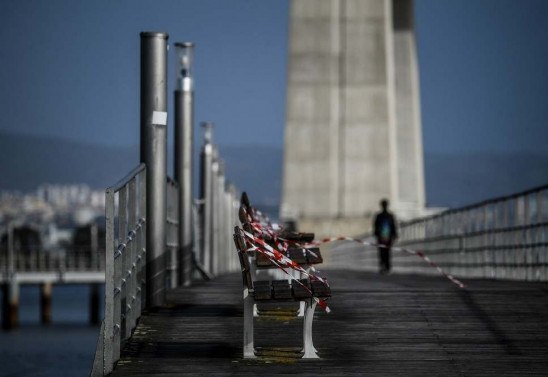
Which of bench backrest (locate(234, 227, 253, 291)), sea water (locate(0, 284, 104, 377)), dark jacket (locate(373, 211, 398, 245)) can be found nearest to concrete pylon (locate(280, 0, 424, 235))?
sea water (locate(0, 284, 104, 377))

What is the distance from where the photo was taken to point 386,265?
33.1 m

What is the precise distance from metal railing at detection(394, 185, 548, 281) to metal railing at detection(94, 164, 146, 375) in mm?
8906

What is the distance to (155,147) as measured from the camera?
1652 cm

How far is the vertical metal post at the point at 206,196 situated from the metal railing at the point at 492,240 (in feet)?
14.5

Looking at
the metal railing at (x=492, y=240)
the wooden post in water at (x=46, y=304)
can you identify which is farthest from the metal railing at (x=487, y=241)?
the wooden post in water at (x=46, y=304)

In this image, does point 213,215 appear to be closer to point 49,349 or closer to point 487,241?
point 487,241

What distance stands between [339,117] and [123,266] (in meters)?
49.7

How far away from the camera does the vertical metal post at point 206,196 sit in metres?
32.5

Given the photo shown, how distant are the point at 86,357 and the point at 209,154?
1398 inches

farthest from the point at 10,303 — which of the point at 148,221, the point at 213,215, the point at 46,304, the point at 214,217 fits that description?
the point at 148,221

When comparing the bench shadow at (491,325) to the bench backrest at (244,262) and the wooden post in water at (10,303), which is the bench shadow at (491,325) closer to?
the bench backrest at (244,262)

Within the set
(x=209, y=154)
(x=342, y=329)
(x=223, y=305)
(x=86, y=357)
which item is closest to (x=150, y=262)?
(x=223, y=305)

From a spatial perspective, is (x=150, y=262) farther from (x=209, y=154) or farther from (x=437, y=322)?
(x=209, y=154)

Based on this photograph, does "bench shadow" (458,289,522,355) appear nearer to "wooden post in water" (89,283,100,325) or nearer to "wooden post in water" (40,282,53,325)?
"wooden post in water" (89,283,100,325)
